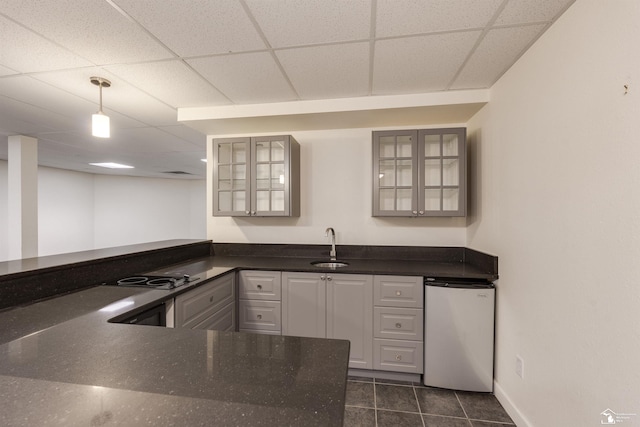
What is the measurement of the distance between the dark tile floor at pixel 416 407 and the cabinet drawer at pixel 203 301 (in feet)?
3.89

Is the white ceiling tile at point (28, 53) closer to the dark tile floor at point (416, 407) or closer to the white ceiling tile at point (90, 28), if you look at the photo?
the white ceiling tile at point (90, 28)

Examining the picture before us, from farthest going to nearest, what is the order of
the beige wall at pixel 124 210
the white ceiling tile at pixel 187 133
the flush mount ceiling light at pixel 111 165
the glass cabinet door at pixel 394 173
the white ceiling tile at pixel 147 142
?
1. the beige wall at pixel 124 210
2. the flush mount ceiling light at pixel 111 165
3. the white ceiling tile at pixel 147 142
4. the white ceiling tile at pixel 187 133
5. the glass cabinet door at pixel 394 173

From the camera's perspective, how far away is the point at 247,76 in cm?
197

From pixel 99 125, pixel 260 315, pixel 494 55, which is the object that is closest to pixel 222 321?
pixel 260 315

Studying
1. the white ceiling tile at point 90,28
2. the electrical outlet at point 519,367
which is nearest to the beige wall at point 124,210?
the white ceiling tile at point 90,28

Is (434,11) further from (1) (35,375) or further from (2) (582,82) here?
(1) (35,375)

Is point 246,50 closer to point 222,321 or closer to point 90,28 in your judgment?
point 90,28

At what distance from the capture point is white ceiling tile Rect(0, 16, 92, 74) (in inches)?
58.1

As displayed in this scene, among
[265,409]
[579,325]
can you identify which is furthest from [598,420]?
[265,409]

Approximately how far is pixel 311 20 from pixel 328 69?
0.47 metres

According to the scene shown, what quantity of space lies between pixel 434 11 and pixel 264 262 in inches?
87.9

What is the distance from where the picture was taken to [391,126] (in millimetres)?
2729

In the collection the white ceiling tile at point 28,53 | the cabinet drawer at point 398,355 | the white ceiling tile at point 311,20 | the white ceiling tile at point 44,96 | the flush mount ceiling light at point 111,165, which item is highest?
the white ceiling tile at point 311,20

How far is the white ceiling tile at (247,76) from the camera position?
69.7 inches
